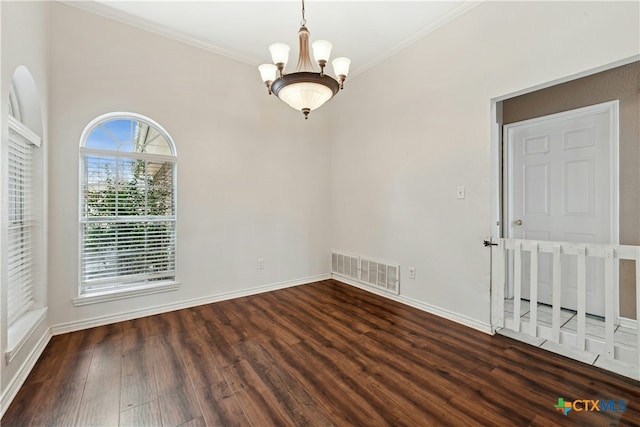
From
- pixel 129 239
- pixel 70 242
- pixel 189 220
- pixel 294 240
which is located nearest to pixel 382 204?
pixel 294 240

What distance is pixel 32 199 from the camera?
235cm

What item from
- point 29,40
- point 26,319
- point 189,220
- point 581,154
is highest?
point 29,40

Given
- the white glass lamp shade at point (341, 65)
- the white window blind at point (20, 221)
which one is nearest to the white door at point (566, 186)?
the white glass lamp shade at point (341, 65)

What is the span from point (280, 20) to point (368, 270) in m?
3.13

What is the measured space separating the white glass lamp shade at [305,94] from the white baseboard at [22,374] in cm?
259

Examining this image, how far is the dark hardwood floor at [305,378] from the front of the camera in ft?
5.22

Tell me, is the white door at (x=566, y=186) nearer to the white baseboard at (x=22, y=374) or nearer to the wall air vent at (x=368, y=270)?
the wall air vent at (x=368, y=270)

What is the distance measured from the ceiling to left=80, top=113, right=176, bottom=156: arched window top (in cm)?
99

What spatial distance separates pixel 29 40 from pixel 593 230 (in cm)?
520

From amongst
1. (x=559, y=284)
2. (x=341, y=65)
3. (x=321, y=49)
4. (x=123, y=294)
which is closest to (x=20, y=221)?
(x=123, y=294)

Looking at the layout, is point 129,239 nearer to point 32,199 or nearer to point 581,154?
point 32,199

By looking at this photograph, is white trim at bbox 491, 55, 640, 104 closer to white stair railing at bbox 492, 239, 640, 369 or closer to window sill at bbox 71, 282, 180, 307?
white stair railing at bbox 492, 239, 640, 369

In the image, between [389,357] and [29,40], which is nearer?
[29,40]

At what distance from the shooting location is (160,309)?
3.11m
